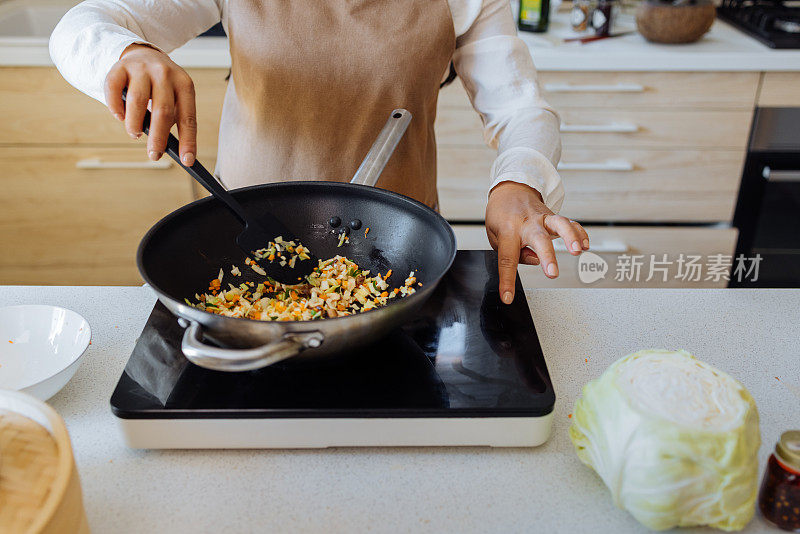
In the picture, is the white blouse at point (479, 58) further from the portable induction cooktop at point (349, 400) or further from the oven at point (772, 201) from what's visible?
the oven at point (772, 201)

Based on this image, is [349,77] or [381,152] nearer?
[381,152]

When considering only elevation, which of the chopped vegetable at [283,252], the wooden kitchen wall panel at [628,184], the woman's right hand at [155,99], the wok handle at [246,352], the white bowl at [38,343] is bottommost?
the wooden kitchen wall panel at [628,184]

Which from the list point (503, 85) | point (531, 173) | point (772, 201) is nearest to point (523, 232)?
point (531, 173)

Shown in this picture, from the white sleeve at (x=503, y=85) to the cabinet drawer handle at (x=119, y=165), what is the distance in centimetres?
120

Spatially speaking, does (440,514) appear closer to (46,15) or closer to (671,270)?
(671,270)

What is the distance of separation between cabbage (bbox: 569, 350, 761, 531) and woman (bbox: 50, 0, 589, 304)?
0.42 metres

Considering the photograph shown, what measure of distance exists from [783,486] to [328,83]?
A: 0.92 metres

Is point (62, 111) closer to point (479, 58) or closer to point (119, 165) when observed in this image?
point (119, 165)

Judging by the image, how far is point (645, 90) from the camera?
2068mm

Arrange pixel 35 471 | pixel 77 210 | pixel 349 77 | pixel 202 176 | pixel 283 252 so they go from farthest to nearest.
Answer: pixel 77 210, pixel 349 77, pixel 283 252, pixel 202 176, pixel 35 471

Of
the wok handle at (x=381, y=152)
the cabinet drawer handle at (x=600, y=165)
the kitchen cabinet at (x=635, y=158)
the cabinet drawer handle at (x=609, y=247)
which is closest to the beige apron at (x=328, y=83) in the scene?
the wok handle at (x=381, y=152)

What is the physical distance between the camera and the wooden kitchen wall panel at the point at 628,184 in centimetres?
218

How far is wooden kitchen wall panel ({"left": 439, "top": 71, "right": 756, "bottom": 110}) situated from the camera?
80.4 inches

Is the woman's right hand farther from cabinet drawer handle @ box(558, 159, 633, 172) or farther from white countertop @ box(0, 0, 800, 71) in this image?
cabinet drawer handle @ box(558, 159, 633, 172)
